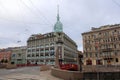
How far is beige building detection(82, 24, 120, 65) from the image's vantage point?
202ft

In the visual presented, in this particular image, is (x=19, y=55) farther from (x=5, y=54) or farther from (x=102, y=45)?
(x=102, y=45)

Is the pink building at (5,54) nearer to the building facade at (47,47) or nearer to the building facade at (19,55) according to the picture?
the building facade at (19,55)

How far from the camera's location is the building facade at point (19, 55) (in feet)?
347

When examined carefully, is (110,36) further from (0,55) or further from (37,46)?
(0,55)

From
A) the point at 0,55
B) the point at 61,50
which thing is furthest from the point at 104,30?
the point at 0,55

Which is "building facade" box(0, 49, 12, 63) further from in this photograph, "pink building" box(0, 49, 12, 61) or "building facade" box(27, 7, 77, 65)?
"building facade" box(27, 7, 77, 65)

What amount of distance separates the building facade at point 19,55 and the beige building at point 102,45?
158ft

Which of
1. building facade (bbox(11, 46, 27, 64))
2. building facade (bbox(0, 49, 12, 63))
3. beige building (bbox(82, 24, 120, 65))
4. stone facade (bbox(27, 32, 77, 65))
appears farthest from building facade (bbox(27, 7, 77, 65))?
building facade (bbox(0, 49, 12, 63))

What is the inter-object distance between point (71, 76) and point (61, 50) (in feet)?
219

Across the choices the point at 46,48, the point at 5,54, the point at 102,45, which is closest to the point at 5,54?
the point at 5,54

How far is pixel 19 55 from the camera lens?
360 ft

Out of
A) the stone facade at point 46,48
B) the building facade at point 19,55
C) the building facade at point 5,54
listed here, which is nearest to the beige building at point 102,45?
the stone facade at point 46,48

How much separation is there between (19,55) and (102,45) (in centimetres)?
6206

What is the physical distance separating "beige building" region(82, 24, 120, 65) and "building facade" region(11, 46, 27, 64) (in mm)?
48168
